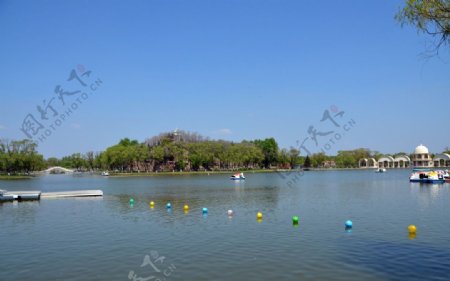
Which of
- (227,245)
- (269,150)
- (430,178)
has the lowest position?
(227,245)

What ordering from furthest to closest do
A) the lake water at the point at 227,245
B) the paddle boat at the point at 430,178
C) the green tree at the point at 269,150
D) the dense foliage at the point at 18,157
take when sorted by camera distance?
the green tree at the point at 269,150
the dense foliage at the point at 18,157
the paddle boat at the point at 430,178
the lake water at the point at 227,245

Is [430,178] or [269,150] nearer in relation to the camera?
[430,178]

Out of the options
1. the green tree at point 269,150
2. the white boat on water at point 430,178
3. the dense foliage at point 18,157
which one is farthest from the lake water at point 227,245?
the green tree at point 269,150

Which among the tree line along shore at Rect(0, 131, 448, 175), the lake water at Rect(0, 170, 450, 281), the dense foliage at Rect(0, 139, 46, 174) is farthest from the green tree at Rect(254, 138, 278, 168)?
the lake water at Rect(0, 170, 450, 281)

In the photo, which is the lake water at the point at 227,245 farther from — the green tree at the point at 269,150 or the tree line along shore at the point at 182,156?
the green tree at the point at 269,150

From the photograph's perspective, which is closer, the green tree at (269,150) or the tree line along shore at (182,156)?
the tree line along shore at (182,156)

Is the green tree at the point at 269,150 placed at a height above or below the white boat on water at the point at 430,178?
above

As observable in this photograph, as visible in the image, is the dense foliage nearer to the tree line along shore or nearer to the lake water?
the tree line along shore

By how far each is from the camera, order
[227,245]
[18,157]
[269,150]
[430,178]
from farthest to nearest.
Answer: [269,150] → [18,157] → [430,178] → [227,245]

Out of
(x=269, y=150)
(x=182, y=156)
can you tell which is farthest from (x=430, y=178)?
(x=269, y=150)

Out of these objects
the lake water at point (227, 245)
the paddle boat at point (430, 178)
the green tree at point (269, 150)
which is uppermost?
the green tree at point (269, 150)

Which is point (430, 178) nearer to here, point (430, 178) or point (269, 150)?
point (430, 178)

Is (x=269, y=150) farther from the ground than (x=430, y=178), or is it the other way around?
(x=269, y=150)

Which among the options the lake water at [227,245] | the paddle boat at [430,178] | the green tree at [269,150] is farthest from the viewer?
the green tree at [269,150]
